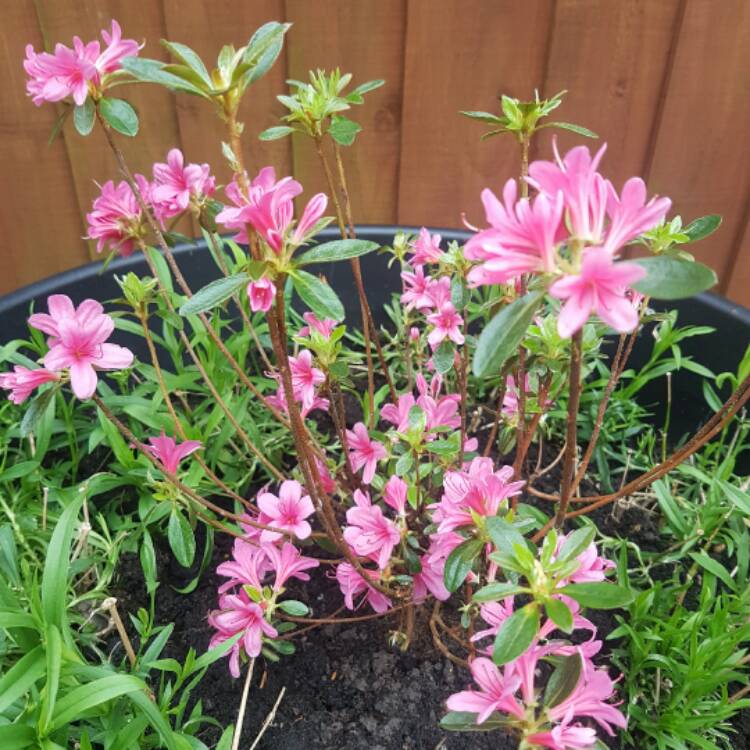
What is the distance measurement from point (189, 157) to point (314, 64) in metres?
0.38

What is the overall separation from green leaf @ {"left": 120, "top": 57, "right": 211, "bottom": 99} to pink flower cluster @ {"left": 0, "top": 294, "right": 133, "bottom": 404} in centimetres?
21

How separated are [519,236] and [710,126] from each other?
4.87 feet

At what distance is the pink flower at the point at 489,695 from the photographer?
591mm

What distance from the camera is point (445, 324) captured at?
0.86 meters

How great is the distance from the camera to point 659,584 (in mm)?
971

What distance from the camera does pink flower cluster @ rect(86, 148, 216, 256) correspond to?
2.77 ft

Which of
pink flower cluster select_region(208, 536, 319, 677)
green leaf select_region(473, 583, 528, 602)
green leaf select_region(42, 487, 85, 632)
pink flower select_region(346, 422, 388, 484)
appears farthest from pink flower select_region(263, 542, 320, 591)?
green leaf select_region(473, 583, 528, 602)

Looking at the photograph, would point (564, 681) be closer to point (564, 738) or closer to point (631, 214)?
point (564, 738)

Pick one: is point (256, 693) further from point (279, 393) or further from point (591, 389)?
point (591, 389)

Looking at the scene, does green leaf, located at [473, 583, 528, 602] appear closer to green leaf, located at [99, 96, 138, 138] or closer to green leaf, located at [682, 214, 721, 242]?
green leaf, located at [682, 214, 721, 242]

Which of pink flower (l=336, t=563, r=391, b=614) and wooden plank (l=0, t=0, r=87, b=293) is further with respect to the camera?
wooden plank (l=0, t=0, r=87, b=293)

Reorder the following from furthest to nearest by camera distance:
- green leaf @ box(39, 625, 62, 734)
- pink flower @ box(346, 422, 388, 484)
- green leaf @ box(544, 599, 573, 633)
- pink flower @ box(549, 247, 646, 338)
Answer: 1. pink flower @ box(346, 422, 388, 484)
2. green leaf @ box(39, 625, 62, 734)
3. green leaf @ box(544, 599, 573, 633)
4. pink flower @ box(549, 247, 646, 338)

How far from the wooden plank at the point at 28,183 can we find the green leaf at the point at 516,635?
164 centimetres

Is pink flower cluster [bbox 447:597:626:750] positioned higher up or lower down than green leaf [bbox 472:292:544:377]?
lower down
